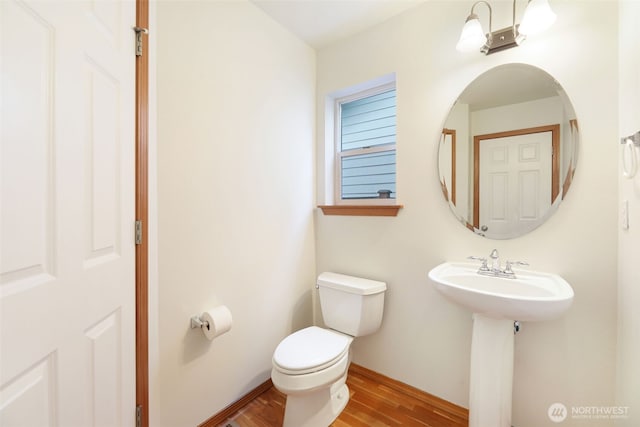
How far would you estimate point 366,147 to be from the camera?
206 cm

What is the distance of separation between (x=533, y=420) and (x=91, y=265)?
2.05 metres

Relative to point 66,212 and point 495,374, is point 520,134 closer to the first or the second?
point 495,374

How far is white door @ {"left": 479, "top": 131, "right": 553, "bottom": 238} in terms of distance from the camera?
1.33 meters

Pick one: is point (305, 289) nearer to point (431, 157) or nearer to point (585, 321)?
point (431, 157)

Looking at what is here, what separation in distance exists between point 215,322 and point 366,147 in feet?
5.08

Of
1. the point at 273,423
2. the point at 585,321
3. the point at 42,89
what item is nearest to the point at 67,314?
the point at 42,89

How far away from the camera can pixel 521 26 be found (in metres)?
1.25

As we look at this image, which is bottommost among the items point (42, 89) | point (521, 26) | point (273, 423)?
point (273, 423)

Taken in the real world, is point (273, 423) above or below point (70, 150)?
below

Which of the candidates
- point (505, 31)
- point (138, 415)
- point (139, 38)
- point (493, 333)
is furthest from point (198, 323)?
point (505, 31)

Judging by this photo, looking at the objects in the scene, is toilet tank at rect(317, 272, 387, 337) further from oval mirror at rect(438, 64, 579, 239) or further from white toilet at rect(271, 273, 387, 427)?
oval mirror at rect(438, 64, 579, 239)

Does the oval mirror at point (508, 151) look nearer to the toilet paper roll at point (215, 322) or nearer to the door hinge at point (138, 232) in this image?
the toilet paper roll at point (215, 322)

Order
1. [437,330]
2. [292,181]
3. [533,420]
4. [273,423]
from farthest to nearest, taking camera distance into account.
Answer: [292,181]
[437,330]
[273,423]
[533,420]

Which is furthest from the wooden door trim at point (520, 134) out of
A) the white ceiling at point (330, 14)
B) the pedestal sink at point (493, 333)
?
the white ceiling at point (330, 14)
